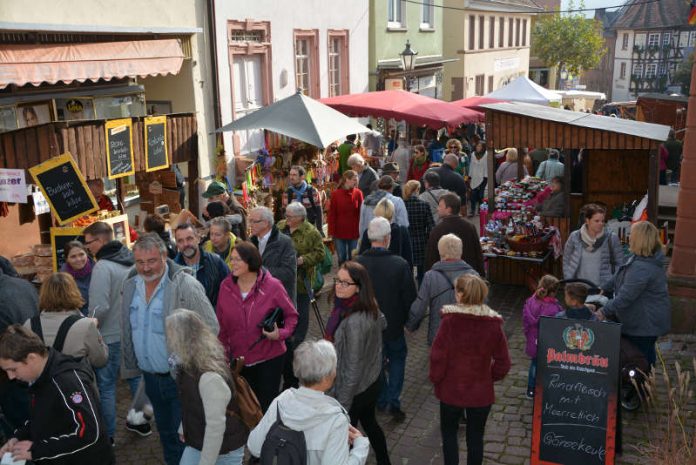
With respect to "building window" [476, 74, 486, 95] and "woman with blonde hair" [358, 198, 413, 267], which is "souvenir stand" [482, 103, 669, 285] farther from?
"building window" [476, 74, 486, 95]

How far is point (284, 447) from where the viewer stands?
10.8ft

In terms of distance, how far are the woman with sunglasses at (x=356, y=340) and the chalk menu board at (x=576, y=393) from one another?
1.31 m

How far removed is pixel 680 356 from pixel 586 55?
46.7 m

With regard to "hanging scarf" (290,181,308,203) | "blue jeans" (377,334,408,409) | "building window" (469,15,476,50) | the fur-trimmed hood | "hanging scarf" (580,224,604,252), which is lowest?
"blue jeans" (377,334,408,409)

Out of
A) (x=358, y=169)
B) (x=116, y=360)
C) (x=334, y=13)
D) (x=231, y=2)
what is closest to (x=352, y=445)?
(x=116, y=360)

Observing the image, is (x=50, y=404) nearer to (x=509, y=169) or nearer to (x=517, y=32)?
(x=509, y=169)

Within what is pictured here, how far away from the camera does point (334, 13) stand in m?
16.9

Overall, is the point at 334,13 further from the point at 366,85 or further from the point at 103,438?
the point at 103,438

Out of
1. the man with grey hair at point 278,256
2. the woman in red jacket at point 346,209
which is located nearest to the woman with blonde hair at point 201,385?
the man with grey hair at point 278,256

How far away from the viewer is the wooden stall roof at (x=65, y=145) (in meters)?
7.47

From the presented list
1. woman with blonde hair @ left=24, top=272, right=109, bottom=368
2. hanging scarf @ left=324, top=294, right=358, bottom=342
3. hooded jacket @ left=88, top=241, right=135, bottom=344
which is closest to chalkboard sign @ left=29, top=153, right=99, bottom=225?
hooded jacket @ left=88, top=241, right=135, bottom=344

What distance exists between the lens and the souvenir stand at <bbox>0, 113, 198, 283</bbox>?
751 cm

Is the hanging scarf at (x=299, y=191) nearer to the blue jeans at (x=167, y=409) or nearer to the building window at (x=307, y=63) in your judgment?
the blue jeans at (x=167, y=409)

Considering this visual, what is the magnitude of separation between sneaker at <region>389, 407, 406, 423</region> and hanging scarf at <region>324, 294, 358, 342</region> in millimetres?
1720
